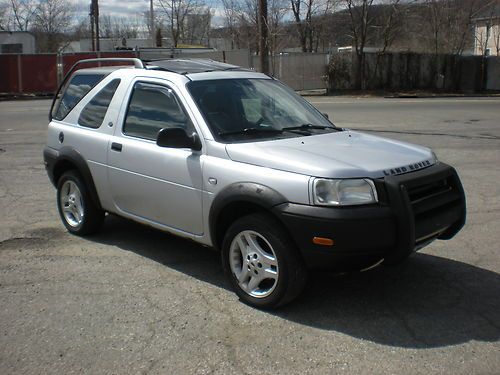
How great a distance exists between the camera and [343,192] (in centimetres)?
375

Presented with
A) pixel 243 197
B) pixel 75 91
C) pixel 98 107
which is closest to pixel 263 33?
pixel 75 91

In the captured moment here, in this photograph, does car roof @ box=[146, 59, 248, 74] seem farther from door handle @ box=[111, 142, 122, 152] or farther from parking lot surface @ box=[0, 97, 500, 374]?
parking lot surface @ box=[0, 97, 500, 374]

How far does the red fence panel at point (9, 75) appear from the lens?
30.3 m

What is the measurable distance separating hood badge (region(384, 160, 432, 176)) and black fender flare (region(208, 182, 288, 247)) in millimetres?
739

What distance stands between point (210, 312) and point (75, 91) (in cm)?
316

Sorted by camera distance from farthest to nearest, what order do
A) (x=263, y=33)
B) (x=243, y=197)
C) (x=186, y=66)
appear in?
(x=263, y=33) → (x=186, y=66) → (x=243, y=197)

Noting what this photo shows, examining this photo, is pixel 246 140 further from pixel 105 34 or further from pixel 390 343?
pixel 105 34

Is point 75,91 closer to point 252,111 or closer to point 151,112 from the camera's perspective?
point 151,112

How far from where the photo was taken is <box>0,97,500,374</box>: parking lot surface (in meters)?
3.46

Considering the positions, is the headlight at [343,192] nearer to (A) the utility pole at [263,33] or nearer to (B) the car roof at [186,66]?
(B) the car roof at [186,66]

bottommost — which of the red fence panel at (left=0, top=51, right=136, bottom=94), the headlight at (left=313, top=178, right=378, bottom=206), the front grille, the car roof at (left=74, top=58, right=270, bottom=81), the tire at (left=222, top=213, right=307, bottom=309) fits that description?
the tire at (left=222, top=213, right=307, bottom=309)

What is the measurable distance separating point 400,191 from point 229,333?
4.84 ft

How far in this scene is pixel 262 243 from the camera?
4137 mm

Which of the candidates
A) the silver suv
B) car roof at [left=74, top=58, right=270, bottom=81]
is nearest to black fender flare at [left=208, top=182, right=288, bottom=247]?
the silver suv
